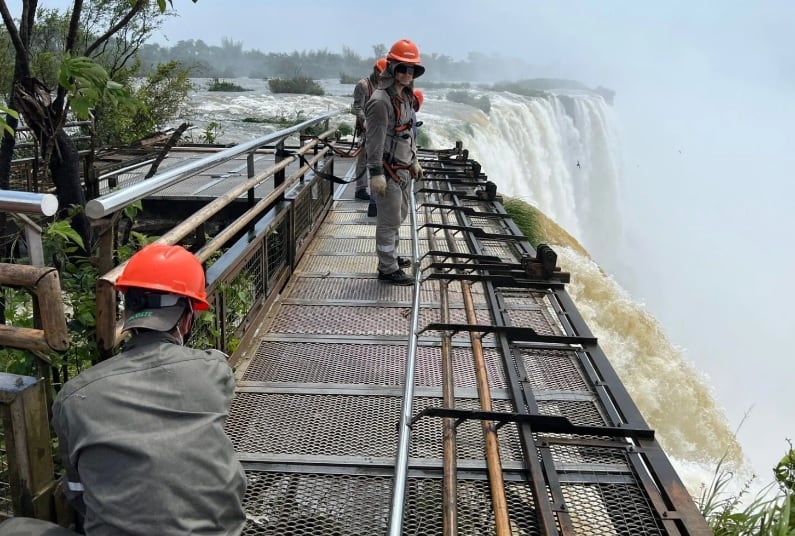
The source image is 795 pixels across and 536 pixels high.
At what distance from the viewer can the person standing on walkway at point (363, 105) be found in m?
7.31

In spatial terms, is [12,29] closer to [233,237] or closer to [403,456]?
[233,237]

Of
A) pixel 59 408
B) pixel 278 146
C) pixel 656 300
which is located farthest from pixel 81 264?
pixel 656 300

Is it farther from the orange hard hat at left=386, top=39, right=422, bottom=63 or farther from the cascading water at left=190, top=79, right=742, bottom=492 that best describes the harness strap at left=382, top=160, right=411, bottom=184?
the cascading water at left=190, top=79, right=742, bottom=492

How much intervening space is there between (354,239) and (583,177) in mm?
28533

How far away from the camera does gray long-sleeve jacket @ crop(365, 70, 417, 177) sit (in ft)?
16.4

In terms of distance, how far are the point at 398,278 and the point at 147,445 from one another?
4055 mm

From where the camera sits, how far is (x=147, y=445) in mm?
1694

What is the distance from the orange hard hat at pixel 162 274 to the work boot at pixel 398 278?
12.2 feet

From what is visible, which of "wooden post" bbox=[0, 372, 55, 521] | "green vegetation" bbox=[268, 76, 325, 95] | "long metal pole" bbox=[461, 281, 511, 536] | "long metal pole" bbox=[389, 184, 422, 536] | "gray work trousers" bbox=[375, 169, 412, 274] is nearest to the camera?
"wooden post" bbox=[0, 372, 55, 521]

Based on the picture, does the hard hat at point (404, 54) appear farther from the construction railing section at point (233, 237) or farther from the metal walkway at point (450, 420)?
the metal walkway at point (450, 420)

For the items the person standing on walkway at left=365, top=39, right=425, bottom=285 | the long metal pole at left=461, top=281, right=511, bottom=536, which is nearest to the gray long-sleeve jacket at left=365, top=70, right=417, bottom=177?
the person standing on walkway at left=365, top=39, right=425, bottom=285

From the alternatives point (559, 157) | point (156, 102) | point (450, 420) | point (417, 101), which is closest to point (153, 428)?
point (450, 420)

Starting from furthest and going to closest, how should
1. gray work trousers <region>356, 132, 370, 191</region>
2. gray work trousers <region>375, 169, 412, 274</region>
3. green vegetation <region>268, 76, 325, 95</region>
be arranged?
green vegetation <region>268, 76, 325, 95</region> → gray work trousers <region>356, 132, 370, 191</region> → gray work trousers <region>375, 169, 412, 274</region>

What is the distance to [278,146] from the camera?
5387 mm
